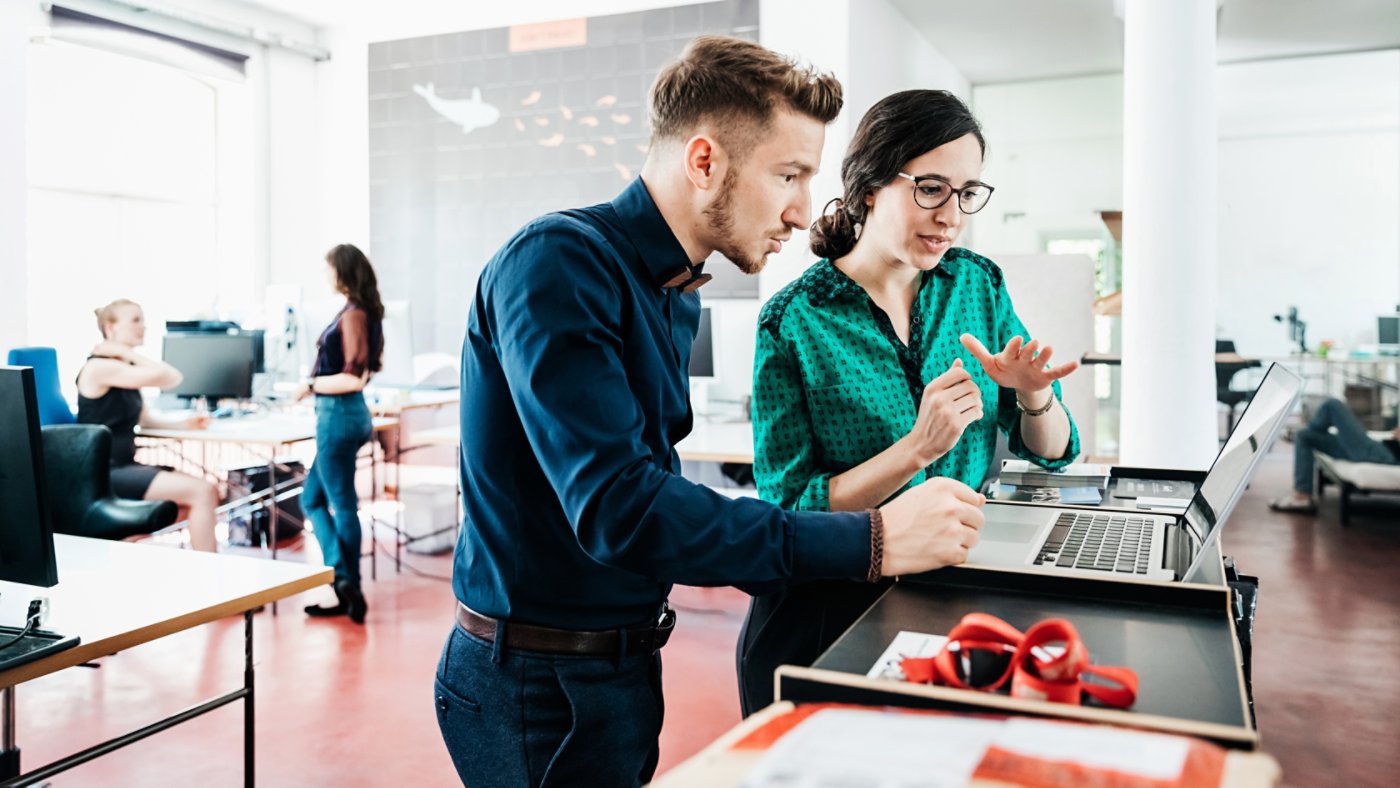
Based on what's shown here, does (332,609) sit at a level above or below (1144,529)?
below

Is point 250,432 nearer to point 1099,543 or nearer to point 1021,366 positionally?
point 1021,366

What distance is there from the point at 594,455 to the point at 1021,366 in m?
0.74

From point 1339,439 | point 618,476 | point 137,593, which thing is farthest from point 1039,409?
point 1339,439

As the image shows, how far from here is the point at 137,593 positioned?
188cm

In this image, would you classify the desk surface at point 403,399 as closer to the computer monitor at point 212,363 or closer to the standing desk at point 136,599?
the computer monitor at point 212,363

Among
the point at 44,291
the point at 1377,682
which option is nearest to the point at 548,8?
the point at 44,291

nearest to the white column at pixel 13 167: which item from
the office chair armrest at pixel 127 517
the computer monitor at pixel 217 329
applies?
the computer monitor at pixel 217 329

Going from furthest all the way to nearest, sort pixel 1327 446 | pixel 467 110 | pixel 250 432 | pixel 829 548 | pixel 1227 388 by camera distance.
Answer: pixel 1227 388 < pixel 467 110 < pixel 1327 446 < pixel 250 432 < pixel 829 548

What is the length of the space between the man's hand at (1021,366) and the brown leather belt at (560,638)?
571mm

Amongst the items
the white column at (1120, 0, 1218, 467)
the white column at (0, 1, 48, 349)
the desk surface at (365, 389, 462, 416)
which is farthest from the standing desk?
the white column at (0, 1, 48, 349)

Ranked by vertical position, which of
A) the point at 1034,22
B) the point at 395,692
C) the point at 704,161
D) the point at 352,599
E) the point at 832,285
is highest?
the point at 1034,22

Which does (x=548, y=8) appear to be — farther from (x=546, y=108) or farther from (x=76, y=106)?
(x=76, y=106)

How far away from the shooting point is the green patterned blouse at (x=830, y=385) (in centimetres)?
143

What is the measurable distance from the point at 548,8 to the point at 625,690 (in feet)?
22.0
